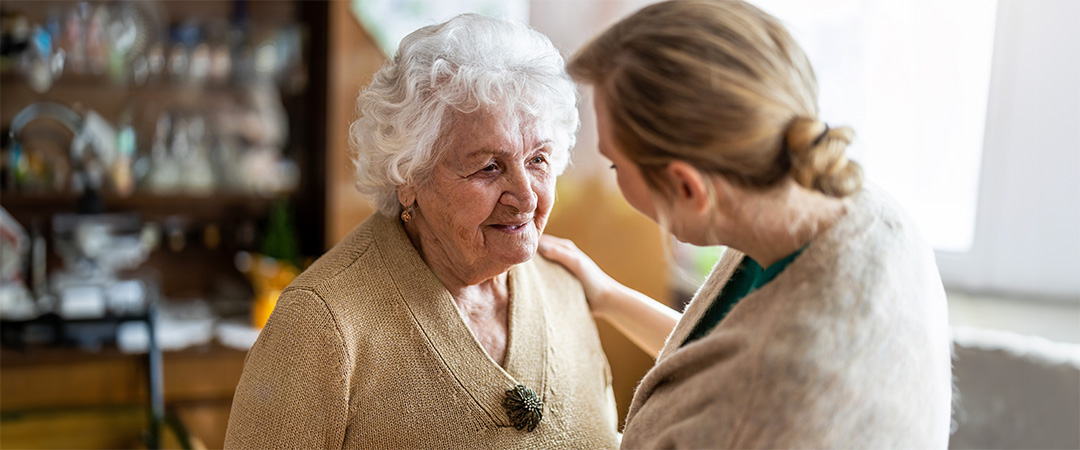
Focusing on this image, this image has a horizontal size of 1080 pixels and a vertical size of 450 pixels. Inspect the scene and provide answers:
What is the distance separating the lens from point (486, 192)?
1232 millimetres

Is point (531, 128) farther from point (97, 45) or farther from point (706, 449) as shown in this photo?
point (97, 45)

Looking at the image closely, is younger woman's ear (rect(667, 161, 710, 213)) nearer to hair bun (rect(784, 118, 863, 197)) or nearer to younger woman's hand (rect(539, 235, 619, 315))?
hair bun (rect(784, 118, 863, 197))

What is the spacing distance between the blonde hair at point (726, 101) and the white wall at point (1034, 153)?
1.66m

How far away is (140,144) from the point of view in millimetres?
3061

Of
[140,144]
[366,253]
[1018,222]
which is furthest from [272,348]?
[140,144]

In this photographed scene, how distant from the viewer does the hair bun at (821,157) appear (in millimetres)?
742

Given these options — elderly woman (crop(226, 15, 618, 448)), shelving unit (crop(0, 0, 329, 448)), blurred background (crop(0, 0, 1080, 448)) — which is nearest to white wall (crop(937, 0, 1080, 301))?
blurred background (crop(0, 0, 1080, 448))

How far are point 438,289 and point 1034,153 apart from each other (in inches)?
69.1

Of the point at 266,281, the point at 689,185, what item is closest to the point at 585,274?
the point at 689,185

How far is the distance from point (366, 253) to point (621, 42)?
605 mm

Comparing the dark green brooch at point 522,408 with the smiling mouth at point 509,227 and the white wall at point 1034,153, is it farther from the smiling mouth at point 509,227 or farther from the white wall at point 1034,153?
the white wall at point 1034,153

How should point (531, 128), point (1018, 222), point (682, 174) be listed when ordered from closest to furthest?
point (682, 174) → point (531, 128) → point (1018, 222)

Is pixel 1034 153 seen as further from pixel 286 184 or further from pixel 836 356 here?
pixel 286 184

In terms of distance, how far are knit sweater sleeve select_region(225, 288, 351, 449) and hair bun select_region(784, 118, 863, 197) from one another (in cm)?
68
